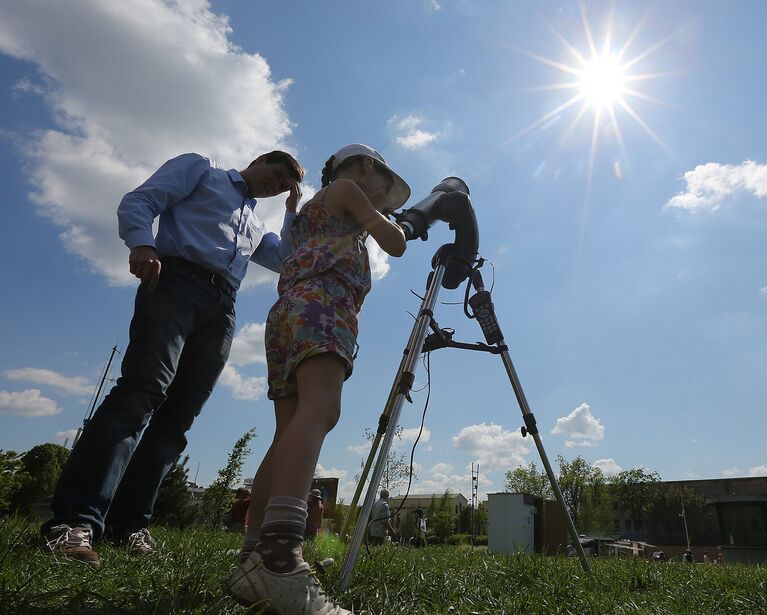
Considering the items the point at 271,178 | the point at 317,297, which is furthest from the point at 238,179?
the point at 317,297

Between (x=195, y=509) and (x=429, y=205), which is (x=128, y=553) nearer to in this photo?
(x=429, y=205)

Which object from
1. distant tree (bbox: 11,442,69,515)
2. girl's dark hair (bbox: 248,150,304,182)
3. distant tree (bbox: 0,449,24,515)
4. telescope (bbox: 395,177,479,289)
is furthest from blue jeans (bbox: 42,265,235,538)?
distant tree (bbox: 11,442,69,515)

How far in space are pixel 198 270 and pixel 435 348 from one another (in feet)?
5.98

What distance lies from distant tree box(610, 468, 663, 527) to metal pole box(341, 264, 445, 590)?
7335 cm

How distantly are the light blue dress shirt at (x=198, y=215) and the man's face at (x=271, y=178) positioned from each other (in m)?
0.11

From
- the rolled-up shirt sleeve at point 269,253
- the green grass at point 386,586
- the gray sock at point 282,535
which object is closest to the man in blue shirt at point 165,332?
the rolled-up shirt sleeve at point 269,253

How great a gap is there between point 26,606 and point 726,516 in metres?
20.7

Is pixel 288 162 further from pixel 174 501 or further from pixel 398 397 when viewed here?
pixel 174 501

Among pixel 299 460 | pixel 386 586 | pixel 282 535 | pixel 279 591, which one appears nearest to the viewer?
pixel 279 591

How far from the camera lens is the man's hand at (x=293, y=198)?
12.0 feet

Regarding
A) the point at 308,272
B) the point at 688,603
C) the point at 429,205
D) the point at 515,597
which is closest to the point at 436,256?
the point at 429,205

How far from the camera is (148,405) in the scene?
274cm

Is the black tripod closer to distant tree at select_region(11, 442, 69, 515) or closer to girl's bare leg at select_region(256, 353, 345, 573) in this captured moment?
girl's bare leg at select_region(256, 353, 345, 573)

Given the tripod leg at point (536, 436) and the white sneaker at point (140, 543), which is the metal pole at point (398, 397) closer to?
the tripod leg at point (536, 436)
